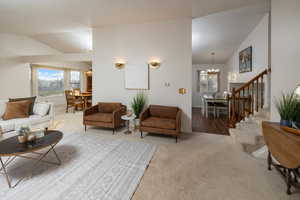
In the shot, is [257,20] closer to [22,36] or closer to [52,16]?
[52,16]

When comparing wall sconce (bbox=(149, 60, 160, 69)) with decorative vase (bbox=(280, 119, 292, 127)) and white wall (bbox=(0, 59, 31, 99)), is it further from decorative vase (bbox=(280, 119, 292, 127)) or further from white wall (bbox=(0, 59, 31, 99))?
white wall (bbox=(0, 59, 31, 99))

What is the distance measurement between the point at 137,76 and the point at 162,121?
1601 mm

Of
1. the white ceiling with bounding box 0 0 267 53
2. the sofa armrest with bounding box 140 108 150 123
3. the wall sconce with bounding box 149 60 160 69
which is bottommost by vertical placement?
the sofa armrest with bounding box 140 108 150 123

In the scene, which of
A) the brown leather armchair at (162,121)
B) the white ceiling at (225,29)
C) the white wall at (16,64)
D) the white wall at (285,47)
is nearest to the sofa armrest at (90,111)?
the brown leather armchair at (162,121)

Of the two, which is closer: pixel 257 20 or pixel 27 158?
pixel 27 158

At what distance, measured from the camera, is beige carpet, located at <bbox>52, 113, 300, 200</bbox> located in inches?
65.1

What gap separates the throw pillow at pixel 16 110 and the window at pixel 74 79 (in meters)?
5.24

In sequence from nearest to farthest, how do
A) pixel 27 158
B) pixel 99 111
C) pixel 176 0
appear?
pixel 27 158 < pixel 176 0 < pixel 99 111

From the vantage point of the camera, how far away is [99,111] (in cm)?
430

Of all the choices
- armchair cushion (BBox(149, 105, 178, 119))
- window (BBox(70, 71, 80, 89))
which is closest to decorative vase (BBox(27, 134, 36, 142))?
armchair cushion (BBox(149, 105, 178, 119))

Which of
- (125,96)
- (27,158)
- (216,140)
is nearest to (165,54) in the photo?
(125,96)

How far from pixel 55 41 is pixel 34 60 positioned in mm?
1250

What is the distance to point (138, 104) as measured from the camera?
154 inches

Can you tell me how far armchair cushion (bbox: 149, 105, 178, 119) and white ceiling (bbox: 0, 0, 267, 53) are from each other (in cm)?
231
